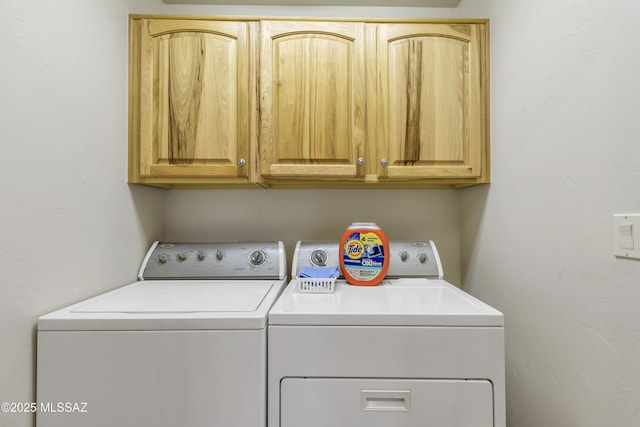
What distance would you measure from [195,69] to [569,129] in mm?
1485

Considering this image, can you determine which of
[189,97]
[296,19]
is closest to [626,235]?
[296,19]

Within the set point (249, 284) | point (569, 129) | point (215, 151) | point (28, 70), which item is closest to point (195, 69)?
point (215, 151)

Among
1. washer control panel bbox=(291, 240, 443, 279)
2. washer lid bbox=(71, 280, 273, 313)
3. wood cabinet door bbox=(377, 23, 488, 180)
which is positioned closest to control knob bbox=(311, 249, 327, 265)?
washer control panel bbox=(291, 240, 443, 279)

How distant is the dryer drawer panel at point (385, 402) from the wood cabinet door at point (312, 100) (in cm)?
86

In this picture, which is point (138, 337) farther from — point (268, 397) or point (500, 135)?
point (500, 135)

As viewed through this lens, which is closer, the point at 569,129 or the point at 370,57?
the point at 569,129

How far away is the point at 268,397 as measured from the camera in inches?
34.6

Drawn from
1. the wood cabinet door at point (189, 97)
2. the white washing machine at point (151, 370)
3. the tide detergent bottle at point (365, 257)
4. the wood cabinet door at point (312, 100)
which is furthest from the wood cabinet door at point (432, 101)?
the white washing machine at point (151, 370)

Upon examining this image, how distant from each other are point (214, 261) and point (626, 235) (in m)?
1.49

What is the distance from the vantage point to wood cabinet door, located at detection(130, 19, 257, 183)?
1.36 metres

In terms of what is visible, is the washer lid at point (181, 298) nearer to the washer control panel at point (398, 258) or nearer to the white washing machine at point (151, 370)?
the white washing machine at point (151, 370)

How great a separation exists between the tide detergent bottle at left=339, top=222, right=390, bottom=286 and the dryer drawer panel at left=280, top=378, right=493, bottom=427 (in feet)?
1.64

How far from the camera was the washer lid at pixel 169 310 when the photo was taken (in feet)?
2.80

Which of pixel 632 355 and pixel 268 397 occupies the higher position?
pixel 632 355
